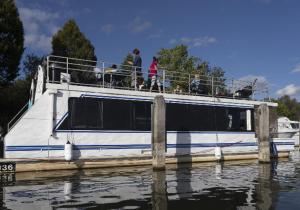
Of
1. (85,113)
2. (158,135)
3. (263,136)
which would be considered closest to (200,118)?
(263,136)

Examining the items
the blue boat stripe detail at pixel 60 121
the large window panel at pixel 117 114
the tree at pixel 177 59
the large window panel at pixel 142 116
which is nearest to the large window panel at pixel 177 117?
the large window panel at pixel 142 116

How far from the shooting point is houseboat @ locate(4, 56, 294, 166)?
15.9 meters

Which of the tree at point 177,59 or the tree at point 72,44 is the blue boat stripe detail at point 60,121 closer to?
the tree at point 72,44

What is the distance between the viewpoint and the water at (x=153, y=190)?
9422 mm

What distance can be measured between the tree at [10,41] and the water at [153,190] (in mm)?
11398

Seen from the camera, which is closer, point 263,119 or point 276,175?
point 276,175

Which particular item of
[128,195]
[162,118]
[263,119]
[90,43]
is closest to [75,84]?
[162,118]

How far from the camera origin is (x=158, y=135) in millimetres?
16312

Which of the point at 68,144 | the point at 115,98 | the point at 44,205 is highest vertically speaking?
the point at 115,98

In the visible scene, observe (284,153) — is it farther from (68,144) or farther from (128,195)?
(128,195)

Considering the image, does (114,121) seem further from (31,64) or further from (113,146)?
(31,64)

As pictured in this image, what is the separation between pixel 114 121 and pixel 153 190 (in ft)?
21.3

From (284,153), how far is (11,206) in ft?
57.4

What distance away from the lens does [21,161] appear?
15.1 metres
